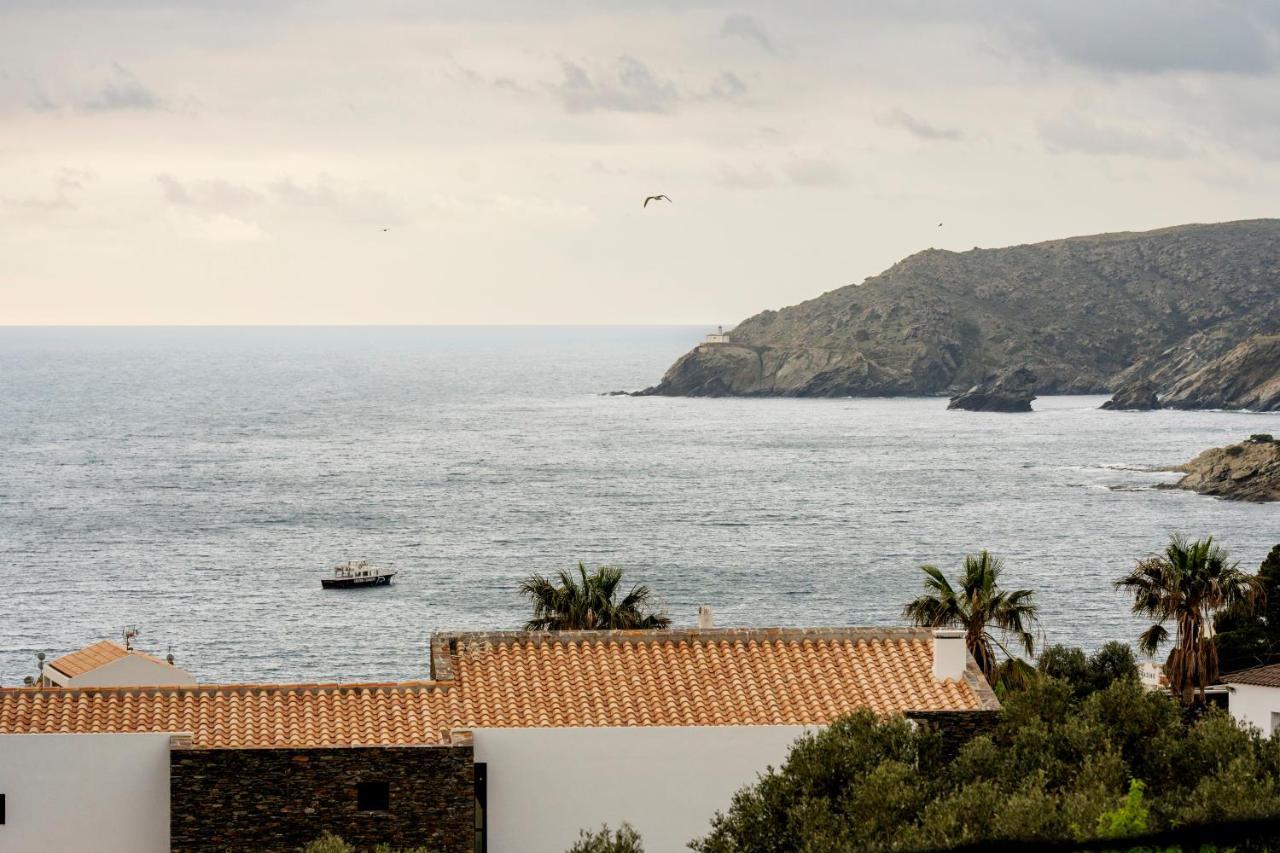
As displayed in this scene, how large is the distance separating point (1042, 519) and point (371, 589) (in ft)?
182

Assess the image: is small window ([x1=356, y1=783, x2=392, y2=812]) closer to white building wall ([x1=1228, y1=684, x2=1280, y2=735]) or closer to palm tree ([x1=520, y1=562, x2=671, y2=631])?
palm tree ([x1=520, y1=562, x2=671, y2=631])

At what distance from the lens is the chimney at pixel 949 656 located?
2759 centimetres

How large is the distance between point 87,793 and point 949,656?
1247 cm

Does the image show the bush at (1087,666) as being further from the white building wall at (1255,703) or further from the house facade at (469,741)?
the house facade at (469,741)

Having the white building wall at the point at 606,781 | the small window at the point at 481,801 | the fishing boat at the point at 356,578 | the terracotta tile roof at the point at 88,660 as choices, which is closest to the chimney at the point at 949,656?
the white building wall at the point at 606,781

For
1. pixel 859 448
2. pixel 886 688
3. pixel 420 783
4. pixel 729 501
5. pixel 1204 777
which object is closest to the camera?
pixel 1204 777

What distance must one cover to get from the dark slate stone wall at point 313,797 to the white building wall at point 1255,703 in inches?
749

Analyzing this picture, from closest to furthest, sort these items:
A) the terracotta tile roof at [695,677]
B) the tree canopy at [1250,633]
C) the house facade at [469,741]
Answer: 1. the house facade at [469,741]
2. the terracotta tile roof at [695,677]
3. the tree canopy at [1250,633]

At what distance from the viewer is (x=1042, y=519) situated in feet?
447

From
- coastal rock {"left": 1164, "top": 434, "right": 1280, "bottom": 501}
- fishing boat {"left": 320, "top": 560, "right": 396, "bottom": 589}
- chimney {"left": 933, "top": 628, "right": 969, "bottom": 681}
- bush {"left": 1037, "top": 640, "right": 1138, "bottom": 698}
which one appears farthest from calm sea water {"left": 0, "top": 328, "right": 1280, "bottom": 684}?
chimney {"left": 933, "top": 628, "right": 969, "bottom": 681}

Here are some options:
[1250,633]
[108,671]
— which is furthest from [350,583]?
[108,671]

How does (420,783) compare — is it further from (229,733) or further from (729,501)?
(729,501)

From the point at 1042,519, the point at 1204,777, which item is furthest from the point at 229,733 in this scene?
the point at 1042,519

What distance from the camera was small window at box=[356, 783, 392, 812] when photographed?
25.3m
